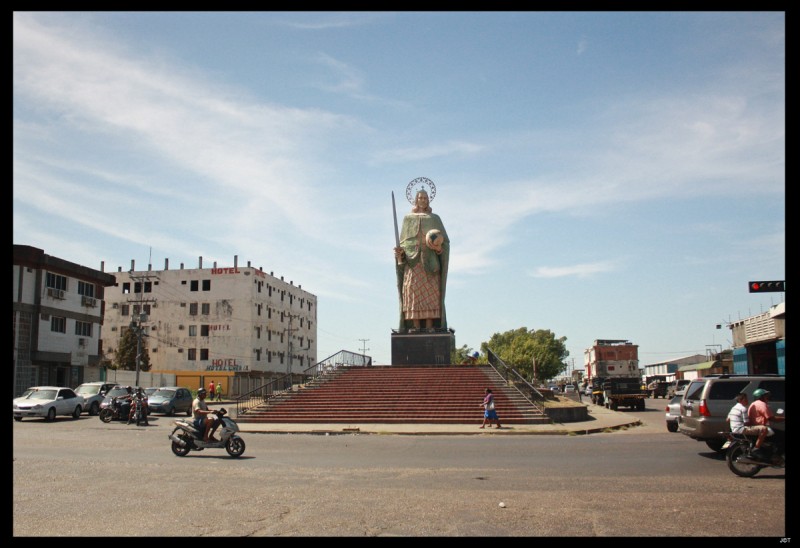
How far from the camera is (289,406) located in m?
27.8

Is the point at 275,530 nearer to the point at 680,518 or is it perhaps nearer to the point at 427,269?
the point at 680,518

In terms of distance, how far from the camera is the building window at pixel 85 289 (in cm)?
4461

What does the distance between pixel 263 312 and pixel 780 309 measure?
51.4 metres

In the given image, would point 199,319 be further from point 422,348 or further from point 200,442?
point 200,442

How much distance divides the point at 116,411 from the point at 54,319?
18.1 meters

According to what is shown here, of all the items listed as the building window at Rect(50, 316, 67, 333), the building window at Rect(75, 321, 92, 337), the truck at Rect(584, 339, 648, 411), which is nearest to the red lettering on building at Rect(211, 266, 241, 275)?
the building window at Rect(75, 321, 92, 337)

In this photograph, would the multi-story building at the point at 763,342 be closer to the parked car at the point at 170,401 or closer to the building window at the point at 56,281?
the parked car at the point at 170,401

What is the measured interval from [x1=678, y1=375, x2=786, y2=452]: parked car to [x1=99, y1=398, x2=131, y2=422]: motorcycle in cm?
2021

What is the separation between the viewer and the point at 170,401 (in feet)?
102

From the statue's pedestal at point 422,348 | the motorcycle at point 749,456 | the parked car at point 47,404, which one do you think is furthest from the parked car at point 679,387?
the parked car at point 47,404

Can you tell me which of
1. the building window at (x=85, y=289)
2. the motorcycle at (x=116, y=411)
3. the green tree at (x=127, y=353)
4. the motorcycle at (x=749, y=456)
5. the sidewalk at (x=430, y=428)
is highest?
the building window at (x=85, y=289)

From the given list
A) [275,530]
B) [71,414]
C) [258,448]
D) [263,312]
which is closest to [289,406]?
[71,414]

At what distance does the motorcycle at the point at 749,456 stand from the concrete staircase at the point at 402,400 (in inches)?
527

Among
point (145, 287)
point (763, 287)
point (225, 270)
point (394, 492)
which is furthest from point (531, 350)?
point (394, 492)
